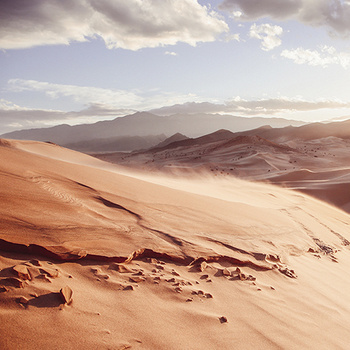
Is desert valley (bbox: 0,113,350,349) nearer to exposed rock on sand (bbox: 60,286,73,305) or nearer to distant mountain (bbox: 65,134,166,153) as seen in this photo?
exposed rock on sand (bbox: 60,286,73,305)

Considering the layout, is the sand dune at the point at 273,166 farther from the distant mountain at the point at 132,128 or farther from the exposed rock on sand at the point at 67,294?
the distant mountain at the point at 132,128

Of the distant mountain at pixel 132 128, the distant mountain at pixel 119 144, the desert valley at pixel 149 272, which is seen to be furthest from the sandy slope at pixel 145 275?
the distant mountain at pixel 132 128

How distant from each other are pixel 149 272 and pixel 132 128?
430ft

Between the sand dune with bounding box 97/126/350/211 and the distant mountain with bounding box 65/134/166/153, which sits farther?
the distant mountain with bounding box 65/134/166/153

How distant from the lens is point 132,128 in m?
131

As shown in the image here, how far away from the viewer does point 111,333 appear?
5.23ft

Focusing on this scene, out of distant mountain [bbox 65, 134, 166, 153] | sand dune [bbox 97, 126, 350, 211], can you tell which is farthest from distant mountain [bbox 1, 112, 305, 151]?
sand dune [bbox 97, 126, 350, 211]

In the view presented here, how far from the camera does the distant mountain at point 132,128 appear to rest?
119 meters

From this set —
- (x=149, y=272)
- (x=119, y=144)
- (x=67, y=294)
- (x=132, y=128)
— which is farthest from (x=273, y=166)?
(x=132, y=128)

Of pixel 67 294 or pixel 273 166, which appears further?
pixel 273 166

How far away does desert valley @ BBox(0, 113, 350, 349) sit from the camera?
1657 mm

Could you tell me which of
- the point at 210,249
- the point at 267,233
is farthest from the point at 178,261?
the point at 267,233

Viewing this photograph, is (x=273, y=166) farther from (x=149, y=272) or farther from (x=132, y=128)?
(x=132, y=128)

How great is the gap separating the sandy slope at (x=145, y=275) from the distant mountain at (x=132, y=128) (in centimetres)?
9661
